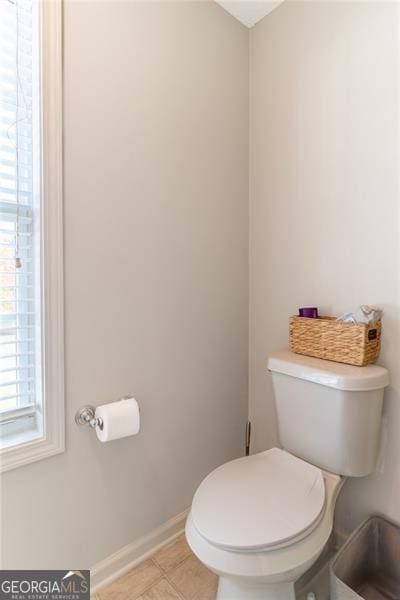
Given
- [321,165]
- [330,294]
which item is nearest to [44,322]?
[330,294]

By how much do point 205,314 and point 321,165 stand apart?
2.63 feet

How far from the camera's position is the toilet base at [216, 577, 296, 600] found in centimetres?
94

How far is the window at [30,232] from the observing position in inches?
37.7

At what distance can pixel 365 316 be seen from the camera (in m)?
1.13

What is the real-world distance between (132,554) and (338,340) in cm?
114

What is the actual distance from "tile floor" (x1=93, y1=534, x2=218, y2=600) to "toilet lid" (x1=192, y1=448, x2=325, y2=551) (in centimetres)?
45

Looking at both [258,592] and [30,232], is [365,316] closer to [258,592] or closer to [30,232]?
[258,592]

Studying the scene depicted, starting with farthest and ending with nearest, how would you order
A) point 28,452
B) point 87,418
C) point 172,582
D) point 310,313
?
1. point 310,313
2. point 172,582
3. point 87,418
4. point 28,452

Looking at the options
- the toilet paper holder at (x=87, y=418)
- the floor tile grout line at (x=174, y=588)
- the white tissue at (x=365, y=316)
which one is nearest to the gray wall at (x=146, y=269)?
the toilet paper holder at (x=87, y=418)

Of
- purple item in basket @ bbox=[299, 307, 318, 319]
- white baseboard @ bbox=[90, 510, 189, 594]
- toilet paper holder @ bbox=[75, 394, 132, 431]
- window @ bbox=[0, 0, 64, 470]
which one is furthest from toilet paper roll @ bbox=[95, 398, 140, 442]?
purple item in basket @ bbox=[299, 307, 318, 319]

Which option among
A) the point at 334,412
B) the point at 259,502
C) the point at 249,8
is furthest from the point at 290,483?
the point at 249,8

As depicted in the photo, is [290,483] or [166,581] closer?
[290,483]

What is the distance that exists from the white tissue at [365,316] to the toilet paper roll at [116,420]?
2.72ft

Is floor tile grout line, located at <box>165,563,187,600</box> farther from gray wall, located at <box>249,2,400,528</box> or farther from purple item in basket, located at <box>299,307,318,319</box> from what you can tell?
purple item in basket, located at <box>299,307,318,319</box>
